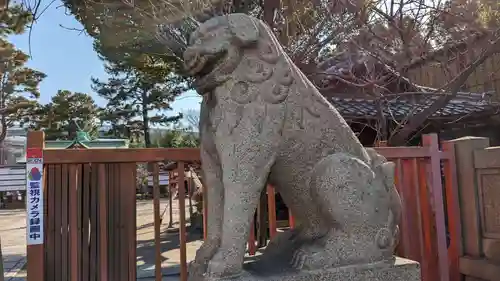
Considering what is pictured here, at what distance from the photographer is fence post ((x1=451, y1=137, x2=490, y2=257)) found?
322cm

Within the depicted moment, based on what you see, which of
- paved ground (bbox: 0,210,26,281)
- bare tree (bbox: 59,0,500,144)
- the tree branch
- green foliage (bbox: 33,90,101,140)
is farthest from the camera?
green foliage (bbox: 33,90,101,140)

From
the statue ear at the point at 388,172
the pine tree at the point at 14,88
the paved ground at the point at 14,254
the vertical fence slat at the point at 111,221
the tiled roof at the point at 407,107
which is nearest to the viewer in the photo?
the statue ear at the point at 388,172

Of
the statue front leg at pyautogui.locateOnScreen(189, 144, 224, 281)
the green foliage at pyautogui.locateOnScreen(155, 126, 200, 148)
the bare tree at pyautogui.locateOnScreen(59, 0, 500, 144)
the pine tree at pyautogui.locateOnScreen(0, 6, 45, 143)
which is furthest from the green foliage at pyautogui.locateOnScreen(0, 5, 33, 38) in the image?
the green foliage at pyautogui.locateOnScreen(155, 126, 200, 148)

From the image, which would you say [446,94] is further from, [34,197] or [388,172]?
[34,197]

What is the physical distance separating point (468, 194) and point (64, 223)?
9.60 ft

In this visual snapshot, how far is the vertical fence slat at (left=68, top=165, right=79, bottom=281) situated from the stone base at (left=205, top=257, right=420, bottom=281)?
41.7 inches

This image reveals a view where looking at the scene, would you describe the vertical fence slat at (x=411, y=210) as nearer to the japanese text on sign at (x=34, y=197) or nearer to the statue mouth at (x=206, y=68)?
the statue mouth at (x=206, y=68)

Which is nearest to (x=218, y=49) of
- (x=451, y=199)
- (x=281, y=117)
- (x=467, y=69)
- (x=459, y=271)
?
(x=281, y=117)

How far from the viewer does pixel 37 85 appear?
20.7 m

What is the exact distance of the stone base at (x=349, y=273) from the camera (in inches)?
64.7

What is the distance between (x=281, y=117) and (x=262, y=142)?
0.46 ft

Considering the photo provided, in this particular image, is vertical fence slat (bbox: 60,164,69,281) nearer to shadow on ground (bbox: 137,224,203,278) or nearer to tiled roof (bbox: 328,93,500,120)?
shadow on ground (bbox: 137,224,203,278)

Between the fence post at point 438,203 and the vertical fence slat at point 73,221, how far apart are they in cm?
247

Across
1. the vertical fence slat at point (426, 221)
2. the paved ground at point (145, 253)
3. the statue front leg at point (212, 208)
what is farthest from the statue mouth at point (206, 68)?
the paved ground at point (145, 253)
